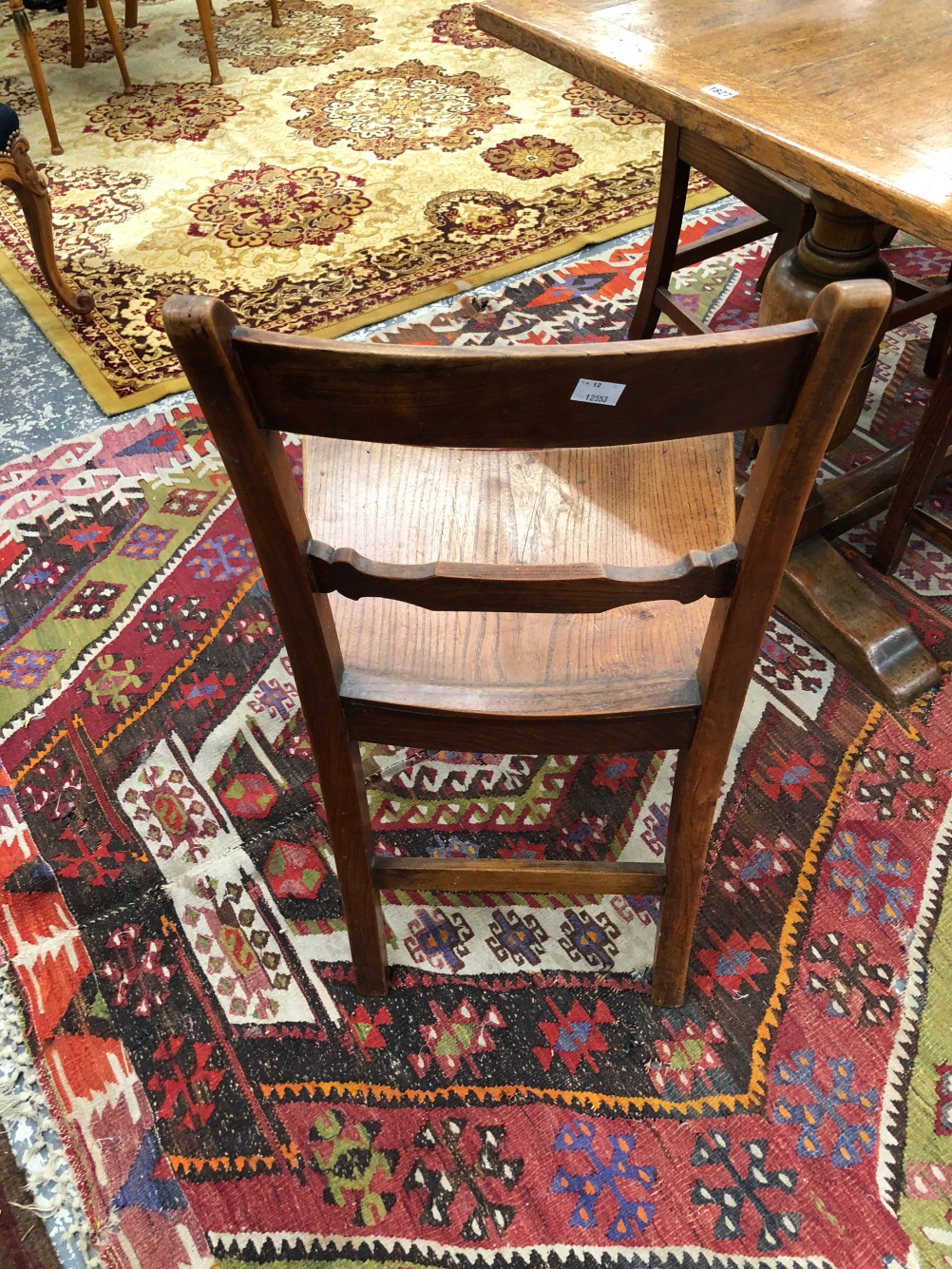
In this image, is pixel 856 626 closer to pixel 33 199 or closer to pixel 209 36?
pixel 33 199

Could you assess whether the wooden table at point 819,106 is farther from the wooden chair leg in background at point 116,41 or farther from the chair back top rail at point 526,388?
the wooden chair leg in background at point 116,41

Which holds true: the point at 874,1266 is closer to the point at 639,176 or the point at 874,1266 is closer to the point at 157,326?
the point at 157,326

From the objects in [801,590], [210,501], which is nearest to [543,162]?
[210,501]

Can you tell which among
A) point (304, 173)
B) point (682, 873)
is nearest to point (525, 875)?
point (682, 873)

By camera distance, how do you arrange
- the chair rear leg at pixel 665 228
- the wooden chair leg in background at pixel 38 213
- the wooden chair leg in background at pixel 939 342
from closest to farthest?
the chair rear leg at pixel 665 228, the wooden chair leg in background at pixel 939 342, the wooden chair leg in background at pixel 38 213

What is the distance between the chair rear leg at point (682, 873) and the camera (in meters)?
Answer: 0.99

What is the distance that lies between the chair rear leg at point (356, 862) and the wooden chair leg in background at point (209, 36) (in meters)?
3.61

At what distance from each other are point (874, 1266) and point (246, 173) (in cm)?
335

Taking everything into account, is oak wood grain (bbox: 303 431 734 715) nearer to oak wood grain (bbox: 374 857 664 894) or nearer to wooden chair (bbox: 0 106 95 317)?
oak wood grain (bbox: 374 857 664 894)

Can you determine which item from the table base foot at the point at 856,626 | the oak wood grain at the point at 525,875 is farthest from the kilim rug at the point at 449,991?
the oak wood grain at the point at 525,875

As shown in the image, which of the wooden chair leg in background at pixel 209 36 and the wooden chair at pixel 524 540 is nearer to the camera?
the wooden chair at pixel 524 540

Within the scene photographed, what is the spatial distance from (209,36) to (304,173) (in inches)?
39.7

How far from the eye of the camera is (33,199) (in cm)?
225

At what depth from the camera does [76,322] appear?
251 centimetres
